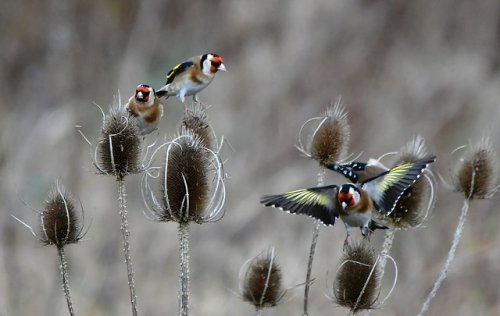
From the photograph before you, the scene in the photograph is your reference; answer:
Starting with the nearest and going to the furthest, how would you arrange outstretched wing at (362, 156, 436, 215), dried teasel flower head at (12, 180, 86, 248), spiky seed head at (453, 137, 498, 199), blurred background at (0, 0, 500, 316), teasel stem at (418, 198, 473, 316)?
dried teasel flower head at (12, 180, 86, 248)
teasel stem at (418, 198, 473, 316)
outstretched wing at (362, 156, 436, 215)
spiky seed head at (453, 137, 498, 199)
blurred background at (0, 0, 500, 316)

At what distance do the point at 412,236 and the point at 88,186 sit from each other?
4921 millimetres

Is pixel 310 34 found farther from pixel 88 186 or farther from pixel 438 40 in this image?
pixel 88 186

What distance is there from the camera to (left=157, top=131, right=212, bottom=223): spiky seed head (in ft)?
13.0

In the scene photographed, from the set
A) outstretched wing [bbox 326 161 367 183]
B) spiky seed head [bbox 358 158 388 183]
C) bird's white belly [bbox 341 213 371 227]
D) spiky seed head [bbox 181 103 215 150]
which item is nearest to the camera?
spiky seed head [bbox 181 103 215 150]

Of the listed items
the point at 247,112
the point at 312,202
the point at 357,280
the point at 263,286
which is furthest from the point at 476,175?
the point at 247,112

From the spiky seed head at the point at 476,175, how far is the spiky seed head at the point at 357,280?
3.33ft

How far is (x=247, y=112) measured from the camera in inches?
564

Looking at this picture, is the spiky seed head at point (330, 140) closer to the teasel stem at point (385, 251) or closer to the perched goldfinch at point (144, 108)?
→ the teasel stem at point (385, 251)

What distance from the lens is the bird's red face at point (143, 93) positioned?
448 cm

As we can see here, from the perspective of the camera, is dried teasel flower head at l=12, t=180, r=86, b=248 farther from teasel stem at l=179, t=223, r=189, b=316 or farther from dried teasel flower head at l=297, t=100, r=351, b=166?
dried teasel flower head at l=297, t=100, r=351, b=166

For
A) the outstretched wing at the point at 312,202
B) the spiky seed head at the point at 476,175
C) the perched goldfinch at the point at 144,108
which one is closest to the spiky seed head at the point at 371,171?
the outstretched wing at the point at 312,202

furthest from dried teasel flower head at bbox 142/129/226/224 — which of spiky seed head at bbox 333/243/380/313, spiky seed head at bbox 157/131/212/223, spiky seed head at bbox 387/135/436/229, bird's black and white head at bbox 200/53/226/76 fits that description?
spiky seed head at bbox 387/135/436/229

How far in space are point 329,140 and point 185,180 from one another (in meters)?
1.10

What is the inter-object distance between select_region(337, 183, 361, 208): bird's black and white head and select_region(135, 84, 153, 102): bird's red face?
1219 mm
